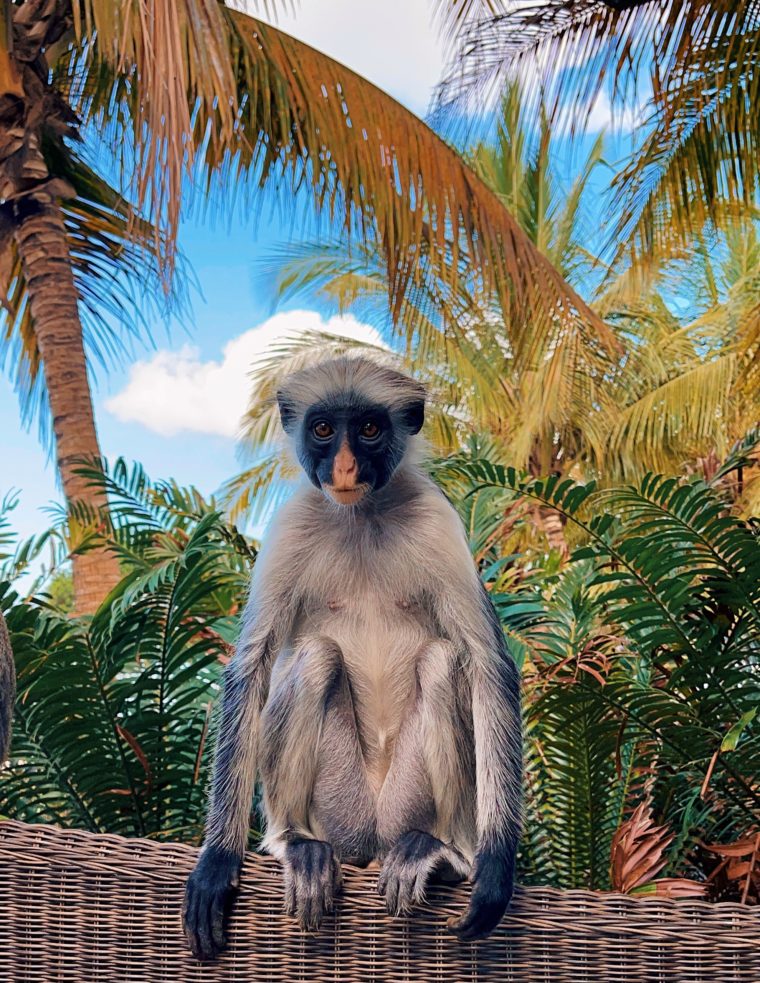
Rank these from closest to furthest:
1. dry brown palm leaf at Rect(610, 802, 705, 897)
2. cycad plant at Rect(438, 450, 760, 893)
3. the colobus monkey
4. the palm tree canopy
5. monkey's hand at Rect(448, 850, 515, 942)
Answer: monkey's hand at Rect(448, 850, 515, 942) → the colobus monkey → dry brown palm leaf at Rect(610, 802, 705, 897) → cycad plant at Rect(438, 450, 760, 893) → the palm tree canopy

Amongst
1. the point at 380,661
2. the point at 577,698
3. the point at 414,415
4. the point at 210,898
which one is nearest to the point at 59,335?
the point at 577,698

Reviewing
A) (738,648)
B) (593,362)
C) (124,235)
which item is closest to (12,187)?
(124,235)

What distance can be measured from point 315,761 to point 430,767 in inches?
11.1

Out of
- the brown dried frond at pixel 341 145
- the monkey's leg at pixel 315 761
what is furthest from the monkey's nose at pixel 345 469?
the brown dried frond at pixel 341 145

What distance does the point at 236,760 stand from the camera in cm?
281

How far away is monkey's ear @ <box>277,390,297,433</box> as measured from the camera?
3040 millimetres

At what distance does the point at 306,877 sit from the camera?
2617mm

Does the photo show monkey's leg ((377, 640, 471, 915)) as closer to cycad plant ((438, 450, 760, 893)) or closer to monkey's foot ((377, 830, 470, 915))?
monkey's foot ((377, 830, 470, 915))

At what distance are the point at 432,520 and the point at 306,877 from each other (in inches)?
35.7

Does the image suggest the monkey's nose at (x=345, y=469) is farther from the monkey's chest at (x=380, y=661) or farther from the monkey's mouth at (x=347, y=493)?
the monkey's chest at (x=380, y=661)

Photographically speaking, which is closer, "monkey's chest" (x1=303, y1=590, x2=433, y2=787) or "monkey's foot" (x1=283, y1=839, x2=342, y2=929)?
"monkey's foot" (x1=283, y1=839, x2=342, y2=929)

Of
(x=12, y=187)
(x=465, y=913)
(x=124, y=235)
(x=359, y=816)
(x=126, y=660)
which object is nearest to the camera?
(x=465, y=913)

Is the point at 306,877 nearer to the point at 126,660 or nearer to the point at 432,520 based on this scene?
the point at 432,520

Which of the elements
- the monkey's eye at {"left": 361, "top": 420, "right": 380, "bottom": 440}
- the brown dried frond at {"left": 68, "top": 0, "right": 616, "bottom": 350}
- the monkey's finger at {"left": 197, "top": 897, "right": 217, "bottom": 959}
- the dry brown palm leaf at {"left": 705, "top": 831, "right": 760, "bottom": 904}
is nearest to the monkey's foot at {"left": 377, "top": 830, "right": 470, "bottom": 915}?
the monkey's finger at {"left": 197, "top": 897, "right": 217, "bottom": 959}
